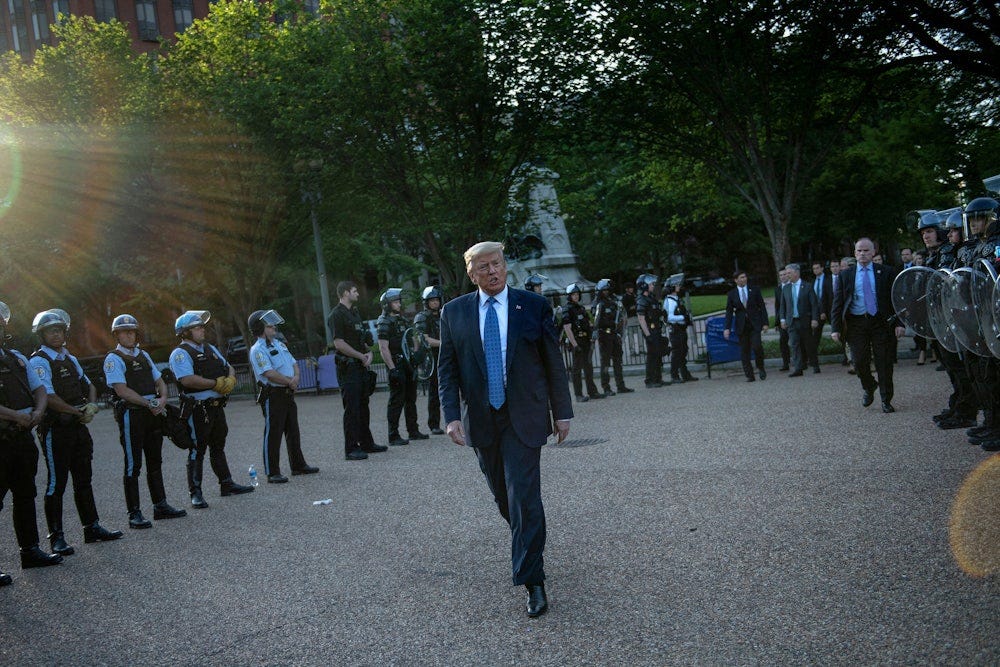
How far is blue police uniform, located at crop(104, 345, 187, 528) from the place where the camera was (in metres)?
9.14

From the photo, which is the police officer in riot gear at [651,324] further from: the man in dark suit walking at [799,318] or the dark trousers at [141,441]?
the dark trousers at [141,441]

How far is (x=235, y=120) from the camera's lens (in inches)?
1043

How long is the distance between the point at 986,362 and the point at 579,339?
8985 mm

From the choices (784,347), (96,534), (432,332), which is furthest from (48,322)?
(784,347)

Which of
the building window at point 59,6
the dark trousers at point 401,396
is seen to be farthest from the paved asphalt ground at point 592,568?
the building window at point 59,6

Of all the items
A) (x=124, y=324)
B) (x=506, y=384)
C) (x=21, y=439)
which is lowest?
(x=21, y=439)

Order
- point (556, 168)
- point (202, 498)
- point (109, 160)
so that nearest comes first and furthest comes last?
point (202, 498) → point (556, 168) → point (109, 160)

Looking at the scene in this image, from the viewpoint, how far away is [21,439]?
7.63m

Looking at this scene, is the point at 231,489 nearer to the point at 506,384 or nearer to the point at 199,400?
the point at 199,400

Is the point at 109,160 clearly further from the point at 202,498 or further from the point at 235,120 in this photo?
the point at 202,498

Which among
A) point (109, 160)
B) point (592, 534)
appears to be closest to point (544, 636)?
point (592, 534)

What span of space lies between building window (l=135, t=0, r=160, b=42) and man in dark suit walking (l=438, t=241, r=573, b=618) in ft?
228

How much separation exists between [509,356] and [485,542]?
6.43ft

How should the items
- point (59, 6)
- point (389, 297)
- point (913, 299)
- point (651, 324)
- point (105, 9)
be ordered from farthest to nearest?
point (59, 6)
point (105, 9)
point (651, 324)
point (389, 297)
point (913, 299)
